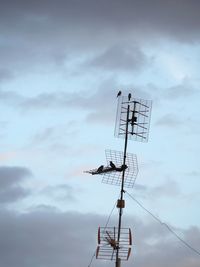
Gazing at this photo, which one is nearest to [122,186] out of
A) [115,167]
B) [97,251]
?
[115,167]

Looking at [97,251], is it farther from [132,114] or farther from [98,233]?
[132,114]

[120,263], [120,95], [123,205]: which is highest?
[120,95]

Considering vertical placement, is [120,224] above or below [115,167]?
below

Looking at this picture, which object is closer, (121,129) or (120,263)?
(120,263)

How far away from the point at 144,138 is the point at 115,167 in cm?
259

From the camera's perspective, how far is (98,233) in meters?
36.9

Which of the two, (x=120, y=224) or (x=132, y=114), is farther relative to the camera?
(x=132, y=114)

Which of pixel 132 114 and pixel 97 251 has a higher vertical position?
pixel 132 114

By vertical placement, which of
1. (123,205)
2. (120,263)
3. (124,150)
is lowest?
(120,263)

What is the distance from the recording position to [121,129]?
39.0 metres

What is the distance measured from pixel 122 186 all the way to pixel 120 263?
14.5 ft

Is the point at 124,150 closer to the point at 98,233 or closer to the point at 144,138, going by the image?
the point at 144,138

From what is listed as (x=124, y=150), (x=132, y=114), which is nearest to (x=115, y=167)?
(x=124, y=150)

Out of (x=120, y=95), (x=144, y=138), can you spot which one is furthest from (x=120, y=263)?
(x=120, y=95)
